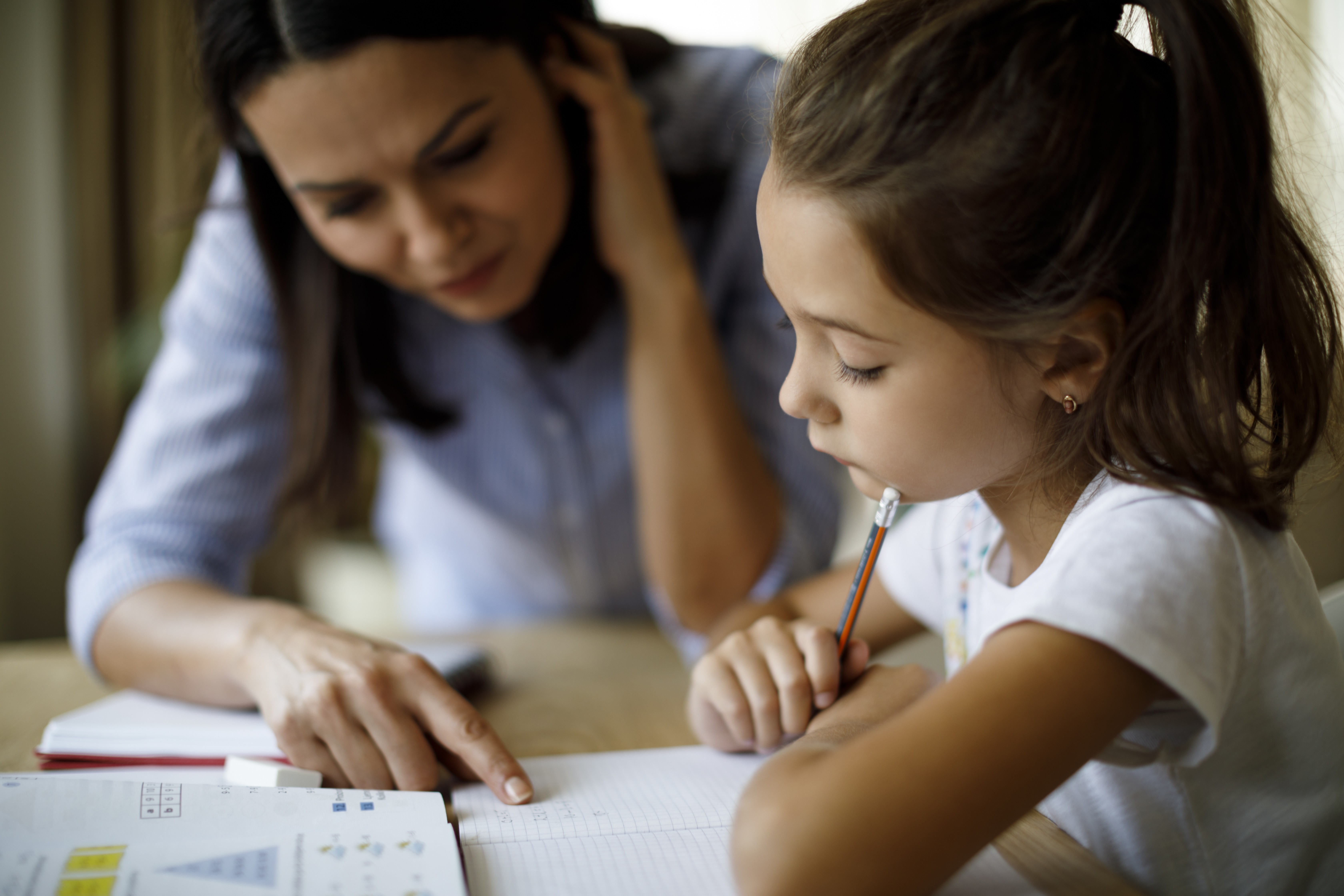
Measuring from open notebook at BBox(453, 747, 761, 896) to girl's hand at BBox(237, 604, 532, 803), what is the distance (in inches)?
1.0

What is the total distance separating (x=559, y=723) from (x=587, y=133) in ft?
2.16

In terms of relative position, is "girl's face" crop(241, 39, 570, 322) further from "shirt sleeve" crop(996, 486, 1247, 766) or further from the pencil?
"shirt sleeve" crop(996, 486, 1247, 766)

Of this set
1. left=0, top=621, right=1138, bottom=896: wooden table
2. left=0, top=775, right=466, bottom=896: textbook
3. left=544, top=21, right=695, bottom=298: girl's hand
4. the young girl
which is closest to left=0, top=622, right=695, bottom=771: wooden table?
left=0, top=621, right=1138, bottom=896: wooden table

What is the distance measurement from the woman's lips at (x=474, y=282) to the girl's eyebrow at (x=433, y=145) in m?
0.14

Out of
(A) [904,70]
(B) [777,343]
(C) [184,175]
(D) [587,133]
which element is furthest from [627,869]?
(C) [184,175]

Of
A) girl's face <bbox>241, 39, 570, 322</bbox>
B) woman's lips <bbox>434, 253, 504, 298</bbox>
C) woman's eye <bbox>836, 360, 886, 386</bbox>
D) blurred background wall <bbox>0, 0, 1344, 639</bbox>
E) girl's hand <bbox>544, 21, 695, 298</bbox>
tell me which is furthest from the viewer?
blurred background wall <bbox>0, 0, 1344, 639</bbox>

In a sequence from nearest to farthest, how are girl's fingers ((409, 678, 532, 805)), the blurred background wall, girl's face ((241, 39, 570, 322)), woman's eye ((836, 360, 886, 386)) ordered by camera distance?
woman's eye ((836, 360, 886, 386)), girl's fingers ((409, 678, 532, 805)), girl's face ((241, 39, 570, 322)), the blurred background wall

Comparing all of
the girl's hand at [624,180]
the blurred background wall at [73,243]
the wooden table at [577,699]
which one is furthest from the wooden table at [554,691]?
the blurred background wall at [73,243]

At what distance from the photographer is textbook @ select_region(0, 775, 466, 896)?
0.51 metres

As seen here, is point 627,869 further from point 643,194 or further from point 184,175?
point 184,175

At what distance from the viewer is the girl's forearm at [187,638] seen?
0.83 meters

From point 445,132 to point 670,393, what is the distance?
15.0 inches

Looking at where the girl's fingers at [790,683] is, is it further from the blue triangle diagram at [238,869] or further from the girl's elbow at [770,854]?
the blue triangle diagram at [238,869]

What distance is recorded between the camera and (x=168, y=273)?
243 centimetres
